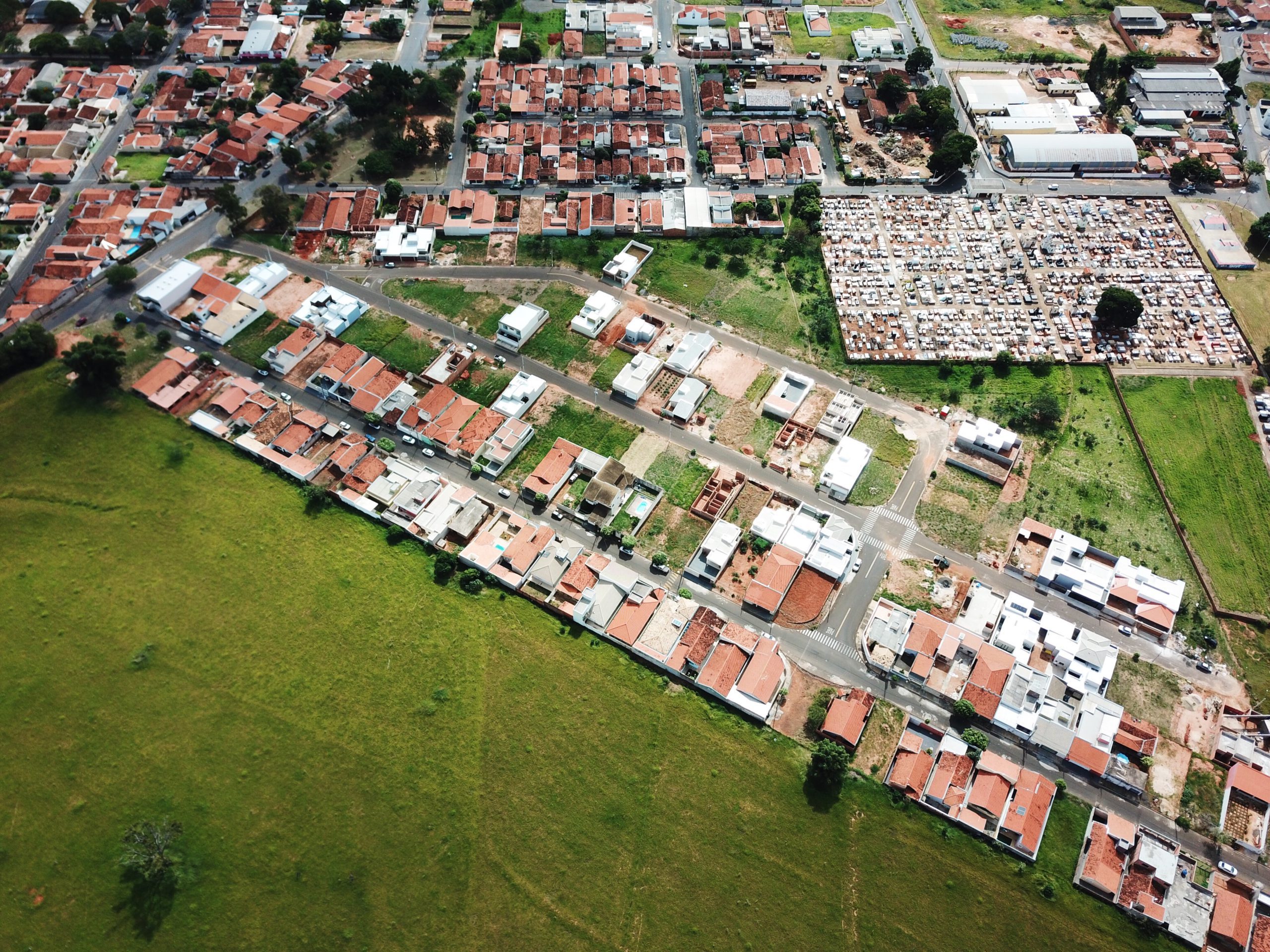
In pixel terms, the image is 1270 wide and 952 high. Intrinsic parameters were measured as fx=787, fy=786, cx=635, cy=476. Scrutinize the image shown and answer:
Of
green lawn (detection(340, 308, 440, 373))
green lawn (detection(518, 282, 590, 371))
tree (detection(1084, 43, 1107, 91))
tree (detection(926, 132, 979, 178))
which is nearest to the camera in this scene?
green lawn (detection(340, 308, 440, 373))

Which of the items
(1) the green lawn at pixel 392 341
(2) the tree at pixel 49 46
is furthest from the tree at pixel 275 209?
(2) the tree at pixel 49 46

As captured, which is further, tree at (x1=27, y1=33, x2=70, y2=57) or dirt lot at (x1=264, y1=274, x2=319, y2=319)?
tree at (x1=27, y1=33, x2=70, y2=57)

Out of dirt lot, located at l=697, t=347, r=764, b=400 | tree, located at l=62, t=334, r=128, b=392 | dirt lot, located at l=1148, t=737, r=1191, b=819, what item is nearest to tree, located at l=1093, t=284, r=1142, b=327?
dirt lot, located at l=697, t=347, r=764, b=400

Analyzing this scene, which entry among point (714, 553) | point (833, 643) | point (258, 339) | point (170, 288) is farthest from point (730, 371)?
point (170, 288)

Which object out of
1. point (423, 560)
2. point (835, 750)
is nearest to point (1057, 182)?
point (835, 750)

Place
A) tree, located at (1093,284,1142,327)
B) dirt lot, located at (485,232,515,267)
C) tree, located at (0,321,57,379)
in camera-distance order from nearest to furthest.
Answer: tree, located at (0,321,57,379)
tree, located at (1093,284,1142,327)
dirt lot, located at (485,232,515,267)

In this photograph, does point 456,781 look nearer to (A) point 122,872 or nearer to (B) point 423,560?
(B) point 423,560

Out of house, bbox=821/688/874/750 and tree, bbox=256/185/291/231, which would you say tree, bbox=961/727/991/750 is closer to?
house, bbox=821/688/874/750

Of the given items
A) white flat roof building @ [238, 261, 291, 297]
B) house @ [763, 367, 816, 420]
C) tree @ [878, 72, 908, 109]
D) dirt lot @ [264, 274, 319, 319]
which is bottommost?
house @ [763, 367, 816, 420]
